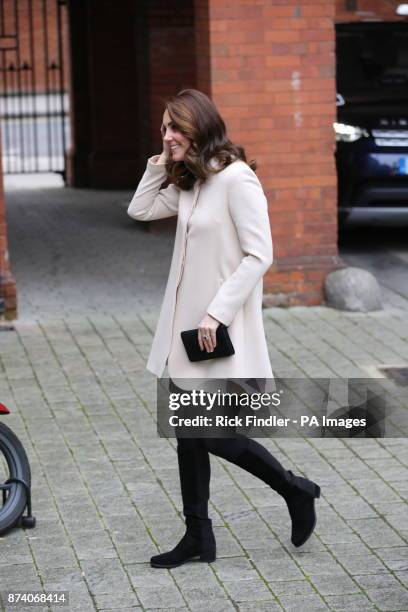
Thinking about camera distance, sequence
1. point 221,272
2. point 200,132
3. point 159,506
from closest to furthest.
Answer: point 200,132 < point 221,272 < point 159,506

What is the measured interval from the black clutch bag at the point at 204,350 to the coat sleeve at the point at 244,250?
5 centimetres

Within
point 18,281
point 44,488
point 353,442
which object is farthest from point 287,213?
point 44,488

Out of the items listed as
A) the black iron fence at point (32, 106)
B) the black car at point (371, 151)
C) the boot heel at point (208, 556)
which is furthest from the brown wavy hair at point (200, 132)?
the black iron fence at point (32, 106)

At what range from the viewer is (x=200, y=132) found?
4.75 metres

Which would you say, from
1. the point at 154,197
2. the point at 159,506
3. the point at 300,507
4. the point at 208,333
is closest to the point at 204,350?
the point at 208,333

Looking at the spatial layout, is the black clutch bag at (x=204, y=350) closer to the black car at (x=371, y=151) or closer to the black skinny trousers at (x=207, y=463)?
the black skinny trousers at (x=207, y=463)

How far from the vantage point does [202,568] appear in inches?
200

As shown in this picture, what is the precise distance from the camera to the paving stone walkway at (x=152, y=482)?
4887 millimetres

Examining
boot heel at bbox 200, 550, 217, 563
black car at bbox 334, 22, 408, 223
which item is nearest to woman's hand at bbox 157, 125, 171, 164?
boot heel at bbox 200, 550, 217, 563

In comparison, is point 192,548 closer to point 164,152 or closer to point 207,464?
point 207,464

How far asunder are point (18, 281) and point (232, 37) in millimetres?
2766

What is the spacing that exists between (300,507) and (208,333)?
2.88 feet

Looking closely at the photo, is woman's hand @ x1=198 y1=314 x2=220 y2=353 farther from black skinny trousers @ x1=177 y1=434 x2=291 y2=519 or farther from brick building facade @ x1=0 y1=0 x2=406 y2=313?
brick building facade @ x1=0 y1=0 x2=406 y2=313

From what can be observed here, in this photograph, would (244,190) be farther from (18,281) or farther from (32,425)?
(18,281)
